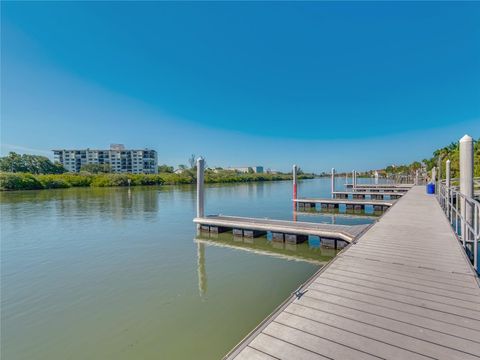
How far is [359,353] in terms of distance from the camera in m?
1.73

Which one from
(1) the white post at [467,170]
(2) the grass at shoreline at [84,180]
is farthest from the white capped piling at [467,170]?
(2) the grass at shoreline at [84,180]

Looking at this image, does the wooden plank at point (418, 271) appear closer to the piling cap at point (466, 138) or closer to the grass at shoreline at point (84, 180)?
the piling cap at point (466, 138)

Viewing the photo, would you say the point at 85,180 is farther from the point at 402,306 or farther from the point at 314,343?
the point at 402,306

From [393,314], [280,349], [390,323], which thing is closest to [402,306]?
[393,314]

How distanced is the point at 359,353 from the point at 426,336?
1.97ft

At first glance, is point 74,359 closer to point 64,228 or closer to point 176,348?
point 176,348

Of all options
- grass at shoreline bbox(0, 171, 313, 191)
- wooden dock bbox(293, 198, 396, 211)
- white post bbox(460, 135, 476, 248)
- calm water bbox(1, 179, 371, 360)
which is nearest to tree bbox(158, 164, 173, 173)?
grass at shoreline bbox(0, 171, 313, 191)

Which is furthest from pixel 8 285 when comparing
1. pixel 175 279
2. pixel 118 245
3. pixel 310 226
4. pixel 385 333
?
pixel 310 226

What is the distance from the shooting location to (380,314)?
2.20 meters

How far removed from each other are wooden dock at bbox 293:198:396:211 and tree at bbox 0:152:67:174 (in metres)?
57.0

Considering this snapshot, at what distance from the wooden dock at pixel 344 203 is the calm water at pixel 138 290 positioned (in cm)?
749

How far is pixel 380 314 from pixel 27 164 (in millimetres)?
66454

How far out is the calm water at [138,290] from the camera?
10.2 feet

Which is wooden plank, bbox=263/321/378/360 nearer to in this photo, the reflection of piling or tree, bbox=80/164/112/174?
the reflection of piling
